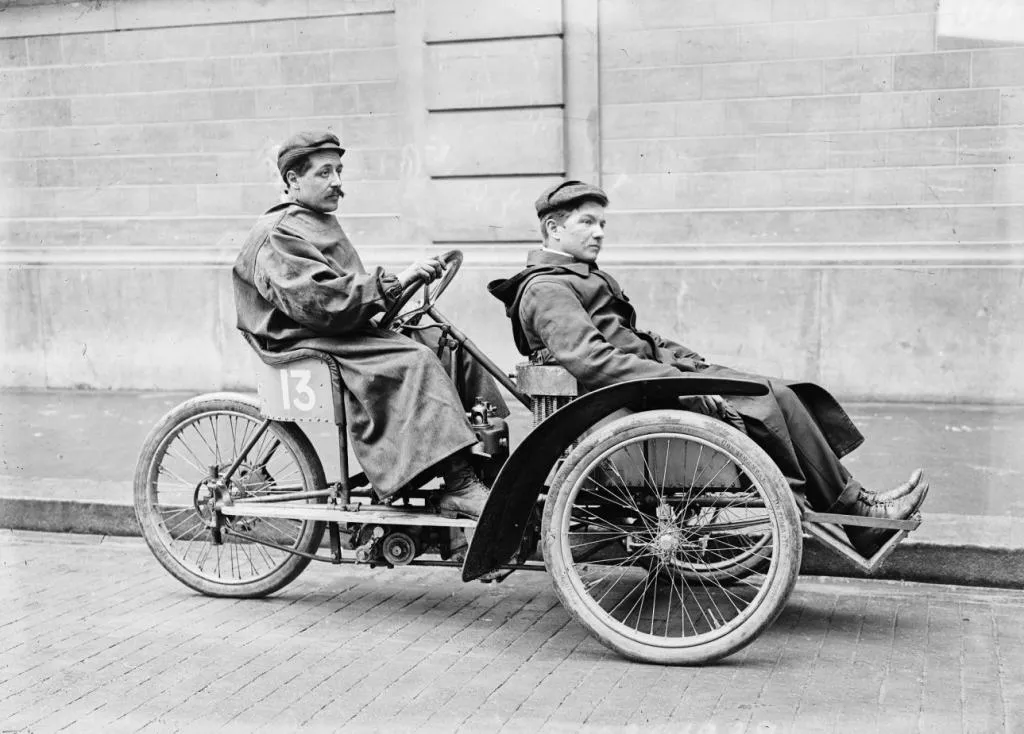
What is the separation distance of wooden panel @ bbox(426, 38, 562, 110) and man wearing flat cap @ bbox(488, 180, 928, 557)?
15.7 feet

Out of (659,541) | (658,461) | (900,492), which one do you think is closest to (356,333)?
(658,461)

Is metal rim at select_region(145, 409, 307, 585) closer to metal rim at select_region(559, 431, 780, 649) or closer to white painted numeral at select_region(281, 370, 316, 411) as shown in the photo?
white painted numeral at select_region(281, 370, 316, 411)

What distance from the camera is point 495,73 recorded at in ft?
30.1

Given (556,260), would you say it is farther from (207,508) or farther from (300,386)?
(207,508)

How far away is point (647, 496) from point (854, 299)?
16.7 ft

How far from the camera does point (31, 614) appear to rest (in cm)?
461

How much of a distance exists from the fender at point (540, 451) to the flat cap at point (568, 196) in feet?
2.66

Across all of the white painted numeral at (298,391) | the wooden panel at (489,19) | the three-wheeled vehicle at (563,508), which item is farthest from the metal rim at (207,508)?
the wooden panel at (489,19)

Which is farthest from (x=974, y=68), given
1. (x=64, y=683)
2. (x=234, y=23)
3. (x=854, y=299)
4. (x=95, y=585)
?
(x=64, y=683)

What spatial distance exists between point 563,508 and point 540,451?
0.21 m

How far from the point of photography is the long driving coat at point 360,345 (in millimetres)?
4305

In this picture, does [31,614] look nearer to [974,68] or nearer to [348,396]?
[348,396]

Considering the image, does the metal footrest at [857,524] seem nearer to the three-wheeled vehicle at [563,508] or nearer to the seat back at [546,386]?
the three-wheeled vehicle at [563,508]

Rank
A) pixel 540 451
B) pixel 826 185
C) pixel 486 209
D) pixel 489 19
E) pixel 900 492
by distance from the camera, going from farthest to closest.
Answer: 1. pixel 486 209
2. pixel 489 19
3. pixel 826 185
4. pixel 900 492
5. pixel 540 451
